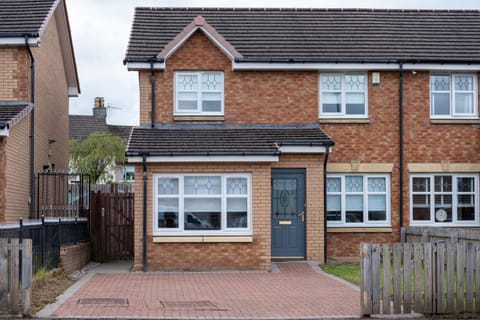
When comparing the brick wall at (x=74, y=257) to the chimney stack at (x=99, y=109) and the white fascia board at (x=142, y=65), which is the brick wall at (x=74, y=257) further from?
the chimney stack at (x=99, y=109)

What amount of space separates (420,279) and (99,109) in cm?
4771

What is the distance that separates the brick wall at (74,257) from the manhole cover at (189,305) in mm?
5331

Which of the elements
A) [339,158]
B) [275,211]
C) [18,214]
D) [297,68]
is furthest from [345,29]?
[18,214]

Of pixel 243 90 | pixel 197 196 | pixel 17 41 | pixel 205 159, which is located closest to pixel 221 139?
pixel 205 159

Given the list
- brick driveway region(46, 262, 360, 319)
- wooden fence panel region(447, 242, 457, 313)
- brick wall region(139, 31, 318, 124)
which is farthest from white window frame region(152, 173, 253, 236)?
wooden fence panel region(447, 242, 457, 313)

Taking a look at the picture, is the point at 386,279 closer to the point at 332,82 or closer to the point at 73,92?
the point at 332,82

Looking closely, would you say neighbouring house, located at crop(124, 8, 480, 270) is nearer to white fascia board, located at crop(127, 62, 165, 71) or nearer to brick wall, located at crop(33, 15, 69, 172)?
white fascia board, located at crop(127, 62, 165, 71)

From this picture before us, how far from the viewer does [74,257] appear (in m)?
19.7

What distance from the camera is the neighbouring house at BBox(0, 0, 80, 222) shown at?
2031cm

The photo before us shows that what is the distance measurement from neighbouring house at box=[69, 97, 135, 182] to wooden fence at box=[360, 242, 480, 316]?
39.4 meters

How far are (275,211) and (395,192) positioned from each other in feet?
12.4

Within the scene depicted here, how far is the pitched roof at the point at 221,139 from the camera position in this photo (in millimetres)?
19734

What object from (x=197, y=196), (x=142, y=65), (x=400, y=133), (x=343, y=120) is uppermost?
(x=142, y=65)

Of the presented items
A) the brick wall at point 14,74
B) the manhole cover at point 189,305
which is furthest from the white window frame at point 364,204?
the manhole cover at point 189,305
